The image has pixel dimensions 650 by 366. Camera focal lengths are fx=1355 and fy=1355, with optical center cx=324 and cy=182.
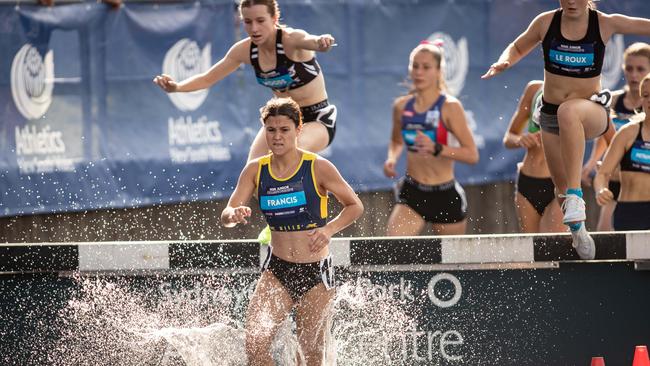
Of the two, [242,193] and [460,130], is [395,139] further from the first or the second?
[242,193]

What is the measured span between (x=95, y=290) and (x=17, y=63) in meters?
2.77

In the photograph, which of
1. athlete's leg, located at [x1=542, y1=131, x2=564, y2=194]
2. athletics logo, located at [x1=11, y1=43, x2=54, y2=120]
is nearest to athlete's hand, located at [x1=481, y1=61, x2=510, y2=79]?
athlete's leg, located at [x1=542, y1=131, x2=564, y2=194]

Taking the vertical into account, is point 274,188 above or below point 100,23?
below

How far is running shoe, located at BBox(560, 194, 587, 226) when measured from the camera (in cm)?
806

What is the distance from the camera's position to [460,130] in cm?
997

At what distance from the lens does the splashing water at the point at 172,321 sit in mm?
7891

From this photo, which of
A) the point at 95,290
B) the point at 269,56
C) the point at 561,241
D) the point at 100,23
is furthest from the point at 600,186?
the point at 100,23

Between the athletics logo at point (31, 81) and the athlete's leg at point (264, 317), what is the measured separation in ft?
11.0

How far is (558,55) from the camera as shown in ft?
27.2

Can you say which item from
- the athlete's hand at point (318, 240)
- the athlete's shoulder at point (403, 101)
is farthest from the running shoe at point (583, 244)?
the athlete's shoulder at point (403, 101)

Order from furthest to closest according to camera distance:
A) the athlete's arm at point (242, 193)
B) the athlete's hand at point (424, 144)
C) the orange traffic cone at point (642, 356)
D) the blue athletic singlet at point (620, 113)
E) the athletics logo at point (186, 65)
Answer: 1. the athletics logo at point (186, 65)
2. the blue athletic singlet at point (620, 113)
3. the athlete's hand at point (424, 144)
4. the orange traffic cone at point (642, 356)
5. the athlete's arm at point (242, 193)

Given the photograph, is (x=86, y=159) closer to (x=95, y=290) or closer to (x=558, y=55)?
(x=95, y=290)

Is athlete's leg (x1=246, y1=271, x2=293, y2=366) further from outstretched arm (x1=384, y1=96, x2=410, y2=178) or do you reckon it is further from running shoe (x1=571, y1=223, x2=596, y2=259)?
outstretched arm (x1=384, y1=96, x2=410, y2=178)

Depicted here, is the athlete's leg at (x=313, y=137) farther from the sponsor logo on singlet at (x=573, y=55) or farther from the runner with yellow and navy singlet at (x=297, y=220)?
the sponsor logo on singlet at (x=573, y=55)
